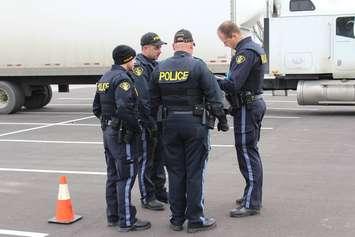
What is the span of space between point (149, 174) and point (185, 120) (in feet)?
4.15

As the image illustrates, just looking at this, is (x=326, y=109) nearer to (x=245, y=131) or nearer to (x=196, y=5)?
(x=196, y=5)

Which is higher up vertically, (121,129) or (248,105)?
(248,105)

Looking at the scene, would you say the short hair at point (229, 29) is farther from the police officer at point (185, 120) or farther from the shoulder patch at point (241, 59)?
the police officer at point (185, 120)

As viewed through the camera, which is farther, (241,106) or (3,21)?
(3,21)

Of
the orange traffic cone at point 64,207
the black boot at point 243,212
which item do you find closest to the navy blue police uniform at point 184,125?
the black boot at point 243,212

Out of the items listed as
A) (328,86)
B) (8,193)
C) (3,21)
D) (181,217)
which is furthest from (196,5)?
(181,217)

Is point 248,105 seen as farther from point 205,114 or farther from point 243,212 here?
point 243,212

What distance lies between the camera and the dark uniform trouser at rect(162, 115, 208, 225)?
18.1ft

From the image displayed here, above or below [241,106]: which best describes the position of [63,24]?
above

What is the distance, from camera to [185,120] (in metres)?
5.52

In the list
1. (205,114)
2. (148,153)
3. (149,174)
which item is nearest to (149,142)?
(148,153)

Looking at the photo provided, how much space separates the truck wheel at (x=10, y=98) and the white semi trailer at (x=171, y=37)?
0.03 meters

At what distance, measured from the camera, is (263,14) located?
16.0 meters

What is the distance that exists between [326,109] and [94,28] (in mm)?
6801
